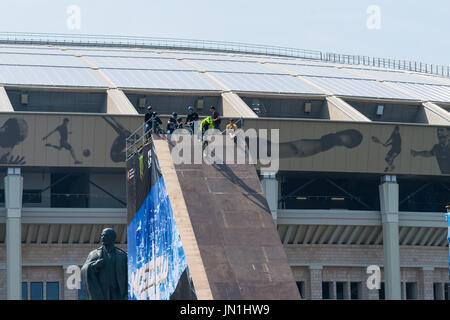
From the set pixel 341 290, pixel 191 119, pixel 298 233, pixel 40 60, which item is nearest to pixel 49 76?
pixel 40 60

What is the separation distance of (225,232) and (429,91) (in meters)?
32.6

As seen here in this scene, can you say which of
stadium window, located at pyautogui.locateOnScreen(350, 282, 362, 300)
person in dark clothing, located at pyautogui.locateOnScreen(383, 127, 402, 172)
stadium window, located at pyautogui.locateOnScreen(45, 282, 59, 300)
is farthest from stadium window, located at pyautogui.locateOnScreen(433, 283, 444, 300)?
stadium window, located at pyautogui.locateOnScreen(45, 282, 59, 300)

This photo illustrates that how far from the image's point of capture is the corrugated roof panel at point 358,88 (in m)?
55.3

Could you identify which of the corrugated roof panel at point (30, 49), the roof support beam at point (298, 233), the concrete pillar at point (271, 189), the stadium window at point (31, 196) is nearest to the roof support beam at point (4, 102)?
the stadium window at point (31, 196)

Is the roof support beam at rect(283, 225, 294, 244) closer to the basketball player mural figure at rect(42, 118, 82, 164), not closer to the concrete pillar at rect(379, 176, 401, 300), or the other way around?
the concrete pillar at rect(379, 176, 401, 300)

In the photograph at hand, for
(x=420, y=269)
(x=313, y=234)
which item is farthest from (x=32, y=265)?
(x=420, y=269)

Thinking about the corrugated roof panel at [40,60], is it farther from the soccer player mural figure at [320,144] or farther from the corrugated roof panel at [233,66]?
the soccer player mural figure at [320,144]

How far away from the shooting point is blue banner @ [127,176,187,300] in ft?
97.6

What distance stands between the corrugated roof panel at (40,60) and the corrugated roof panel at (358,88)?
44.8ft

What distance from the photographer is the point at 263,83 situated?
5631 centimetres

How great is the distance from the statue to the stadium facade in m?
13.5

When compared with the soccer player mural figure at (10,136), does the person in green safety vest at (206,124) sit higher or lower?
lower

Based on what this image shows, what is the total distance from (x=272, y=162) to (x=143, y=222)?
12.8 metres

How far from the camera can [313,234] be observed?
1912 inches
